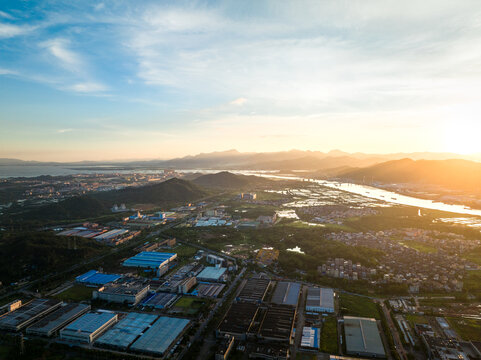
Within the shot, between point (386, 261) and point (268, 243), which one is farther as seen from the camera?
point (268, 243)

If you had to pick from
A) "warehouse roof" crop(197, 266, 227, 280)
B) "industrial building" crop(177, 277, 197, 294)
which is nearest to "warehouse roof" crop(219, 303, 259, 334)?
"industrial building" crop(177, 277, 197, 294)

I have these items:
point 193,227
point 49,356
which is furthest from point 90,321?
point 193,227

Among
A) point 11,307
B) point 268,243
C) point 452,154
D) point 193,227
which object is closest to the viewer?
point 11,307

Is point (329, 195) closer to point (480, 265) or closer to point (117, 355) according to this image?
point (480, 265)

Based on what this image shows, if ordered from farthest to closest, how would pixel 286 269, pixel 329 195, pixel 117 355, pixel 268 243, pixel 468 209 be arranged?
pixel 329 195 → pixel 468 209 → pixel 268 243 → pixel 286 269 → pixel 117 355

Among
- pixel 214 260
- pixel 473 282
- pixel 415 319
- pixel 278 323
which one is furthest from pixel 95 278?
pixel 473 282
